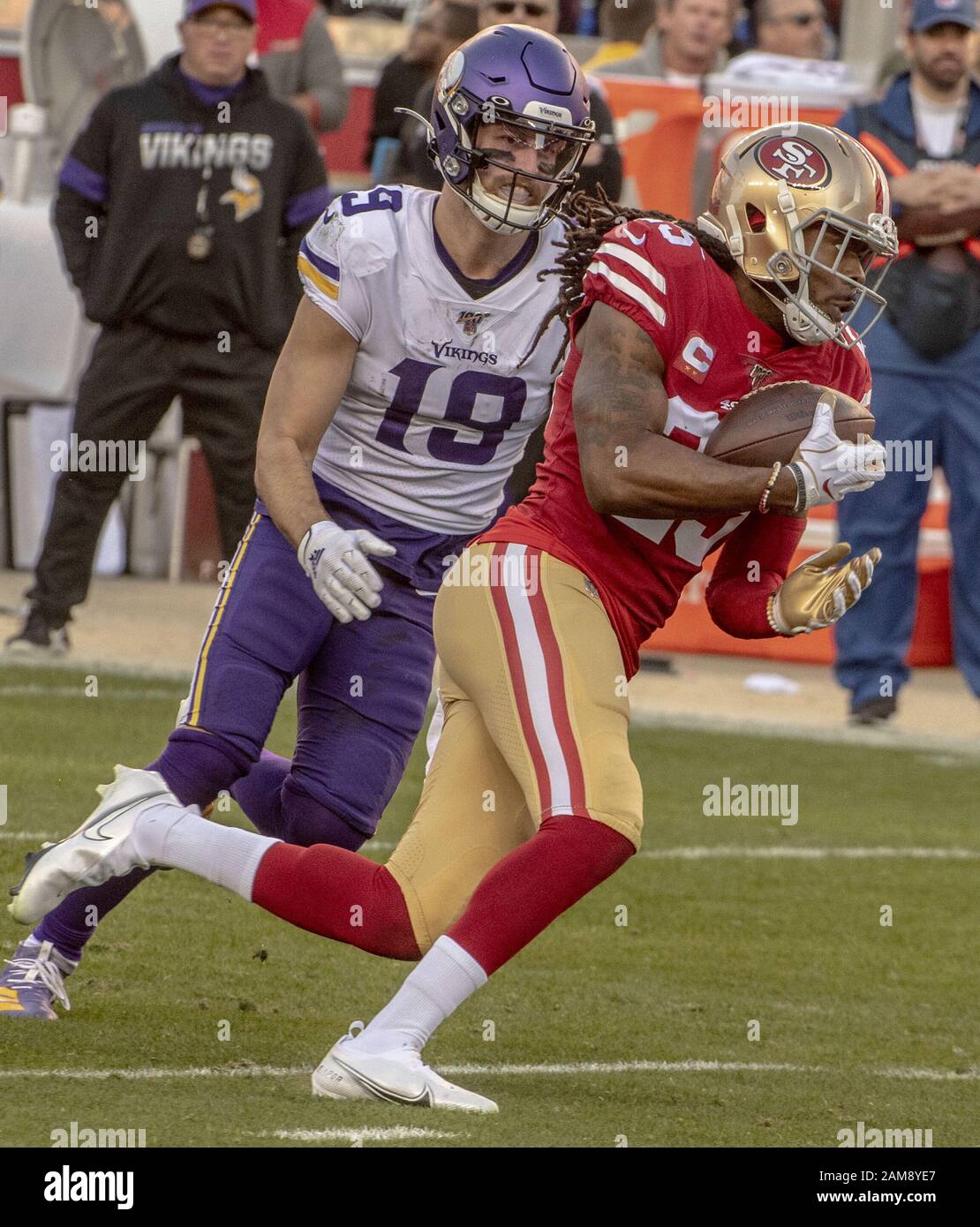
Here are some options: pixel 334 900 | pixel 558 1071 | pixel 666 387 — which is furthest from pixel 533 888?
pixel 666 387

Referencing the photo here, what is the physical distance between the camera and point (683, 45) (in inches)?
373

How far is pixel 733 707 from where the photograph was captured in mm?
8805

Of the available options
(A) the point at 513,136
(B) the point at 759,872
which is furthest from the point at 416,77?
(A) the point at 513,136

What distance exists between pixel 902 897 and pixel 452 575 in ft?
7.99

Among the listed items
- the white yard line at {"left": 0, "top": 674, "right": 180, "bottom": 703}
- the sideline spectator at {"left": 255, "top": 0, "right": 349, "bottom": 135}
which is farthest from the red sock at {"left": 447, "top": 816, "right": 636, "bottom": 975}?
the sideline spectator at {"left": 255, "top": 0, "right": 349, "bottom": 135}

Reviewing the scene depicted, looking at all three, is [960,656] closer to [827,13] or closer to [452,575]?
[452,575]

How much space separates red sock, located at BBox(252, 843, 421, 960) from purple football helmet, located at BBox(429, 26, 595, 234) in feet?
4.15

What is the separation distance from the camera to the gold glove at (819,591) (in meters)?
4.02

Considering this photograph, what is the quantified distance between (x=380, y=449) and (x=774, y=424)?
961 mm

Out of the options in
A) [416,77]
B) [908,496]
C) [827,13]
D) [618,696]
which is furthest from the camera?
[827,13]

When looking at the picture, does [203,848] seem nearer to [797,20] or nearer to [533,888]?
[533,888]

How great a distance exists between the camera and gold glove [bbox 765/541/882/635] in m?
4.02

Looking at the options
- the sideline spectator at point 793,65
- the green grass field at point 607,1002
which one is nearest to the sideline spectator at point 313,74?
the sideline spectator at point 793,65

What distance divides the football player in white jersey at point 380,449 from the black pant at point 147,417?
3.43 metres
